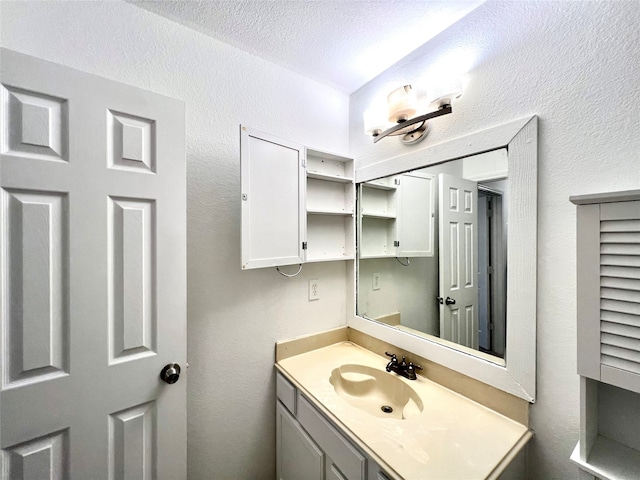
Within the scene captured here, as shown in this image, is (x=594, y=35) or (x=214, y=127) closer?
(x=594, y=35)

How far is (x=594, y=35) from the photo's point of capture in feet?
2.56

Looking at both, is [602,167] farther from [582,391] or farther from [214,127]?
[214,127]

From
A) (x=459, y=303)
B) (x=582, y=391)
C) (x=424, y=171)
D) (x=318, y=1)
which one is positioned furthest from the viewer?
(x=424, y=171)

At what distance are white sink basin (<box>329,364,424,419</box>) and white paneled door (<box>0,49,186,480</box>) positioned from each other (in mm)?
720

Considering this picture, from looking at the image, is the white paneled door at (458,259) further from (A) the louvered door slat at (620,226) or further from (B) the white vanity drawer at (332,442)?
(B) the white vanity drawer at (332,442)

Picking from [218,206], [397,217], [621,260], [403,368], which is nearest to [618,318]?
[621,260]

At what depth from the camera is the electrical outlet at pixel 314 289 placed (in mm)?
1515

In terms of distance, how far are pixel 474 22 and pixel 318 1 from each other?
645 millimetres

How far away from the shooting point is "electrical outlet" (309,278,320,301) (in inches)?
59.6

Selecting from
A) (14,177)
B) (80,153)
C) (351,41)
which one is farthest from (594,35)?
(14,177)

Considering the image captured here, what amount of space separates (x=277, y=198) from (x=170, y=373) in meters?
0.81

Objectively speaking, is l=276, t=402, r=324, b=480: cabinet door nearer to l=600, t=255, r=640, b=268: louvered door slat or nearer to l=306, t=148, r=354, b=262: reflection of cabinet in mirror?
l=306, t=148, r=354, b=262: reflection of cabinet in mirror

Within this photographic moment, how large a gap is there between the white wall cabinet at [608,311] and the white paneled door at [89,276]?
1.25 m

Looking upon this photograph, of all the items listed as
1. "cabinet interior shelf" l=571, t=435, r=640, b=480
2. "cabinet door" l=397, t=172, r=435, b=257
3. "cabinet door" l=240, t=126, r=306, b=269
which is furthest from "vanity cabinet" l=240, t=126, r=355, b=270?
"cabinet interior shelf" l=571, t=435, r=640, b=480
